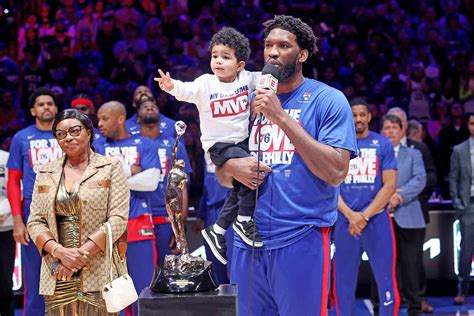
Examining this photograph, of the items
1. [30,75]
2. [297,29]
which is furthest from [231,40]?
[30,75]

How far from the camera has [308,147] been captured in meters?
3.57

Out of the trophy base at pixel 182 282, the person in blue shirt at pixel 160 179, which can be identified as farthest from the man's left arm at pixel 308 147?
the person in blue shirt at pixel 160 179

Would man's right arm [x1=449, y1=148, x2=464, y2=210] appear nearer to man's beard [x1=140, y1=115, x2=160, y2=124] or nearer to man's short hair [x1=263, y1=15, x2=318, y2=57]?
man's beard [x1=140, y1=115, x2=160, y2=124]

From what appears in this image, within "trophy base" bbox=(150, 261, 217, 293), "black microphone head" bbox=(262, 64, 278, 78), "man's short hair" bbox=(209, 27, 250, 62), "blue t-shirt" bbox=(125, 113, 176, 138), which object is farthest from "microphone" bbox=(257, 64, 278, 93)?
"blue t-shirt" bbox=(125, 113, 176, 138)

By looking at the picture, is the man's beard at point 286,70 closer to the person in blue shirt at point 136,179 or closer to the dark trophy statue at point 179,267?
the dark trophy statue at point 179,267

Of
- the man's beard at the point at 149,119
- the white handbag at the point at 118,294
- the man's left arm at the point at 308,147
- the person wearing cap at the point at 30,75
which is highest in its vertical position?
the person wearing cap at the point at 30,75

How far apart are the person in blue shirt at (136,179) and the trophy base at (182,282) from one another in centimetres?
332

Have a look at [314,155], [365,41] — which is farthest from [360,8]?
[314,155]

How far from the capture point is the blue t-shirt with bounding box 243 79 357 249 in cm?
376

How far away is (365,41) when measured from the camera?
1283cm

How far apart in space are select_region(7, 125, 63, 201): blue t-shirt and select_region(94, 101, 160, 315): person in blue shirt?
A: 40cm

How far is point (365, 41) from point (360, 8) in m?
0.67

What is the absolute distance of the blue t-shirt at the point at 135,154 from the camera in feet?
23.7

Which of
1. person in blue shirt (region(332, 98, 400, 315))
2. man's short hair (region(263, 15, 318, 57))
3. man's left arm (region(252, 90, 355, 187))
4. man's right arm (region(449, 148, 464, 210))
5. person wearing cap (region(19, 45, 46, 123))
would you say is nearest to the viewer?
man's left arm (region(252, 90, 355, 187))
